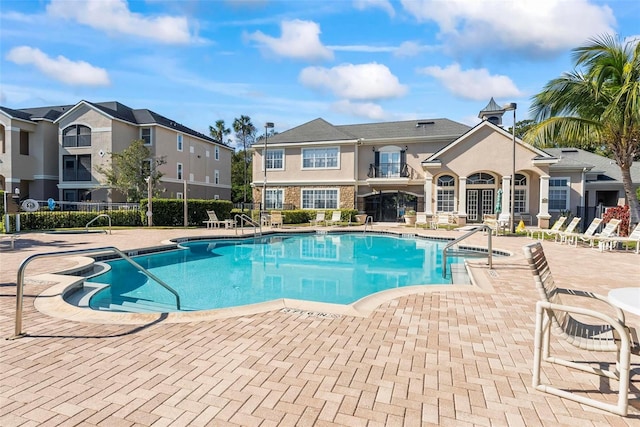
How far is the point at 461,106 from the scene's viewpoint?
90.5 ft

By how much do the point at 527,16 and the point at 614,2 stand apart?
2.38 meters

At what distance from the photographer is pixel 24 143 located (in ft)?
101

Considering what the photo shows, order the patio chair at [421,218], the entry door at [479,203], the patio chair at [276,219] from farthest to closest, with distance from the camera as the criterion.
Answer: the entry door at [479,203]
the patio chair at [421,218]
the patio chair at [276,219]

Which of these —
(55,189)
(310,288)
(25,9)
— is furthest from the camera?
(55,189)

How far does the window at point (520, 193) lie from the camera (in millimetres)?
24484

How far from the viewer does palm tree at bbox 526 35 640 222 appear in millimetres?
12922

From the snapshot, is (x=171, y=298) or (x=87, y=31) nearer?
(x=171, y=298)

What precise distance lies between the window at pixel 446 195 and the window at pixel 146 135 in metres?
23.9

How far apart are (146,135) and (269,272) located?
25.8 m

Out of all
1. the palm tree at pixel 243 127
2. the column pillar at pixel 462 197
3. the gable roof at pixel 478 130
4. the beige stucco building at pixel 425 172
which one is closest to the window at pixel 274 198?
the beige stucco building at pixel 425 172

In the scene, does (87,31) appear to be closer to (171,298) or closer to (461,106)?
(171,298)

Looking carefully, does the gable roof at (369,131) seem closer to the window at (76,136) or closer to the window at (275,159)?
the window at (275,159)

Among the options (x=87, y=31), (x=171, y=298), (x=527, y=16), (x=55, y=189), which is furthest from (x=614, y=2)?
(x=55, y=189)

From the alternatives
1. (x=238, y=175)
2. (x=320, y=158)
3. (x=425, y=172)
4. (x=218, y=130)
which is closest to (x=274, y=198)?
(x=320, y=158)
